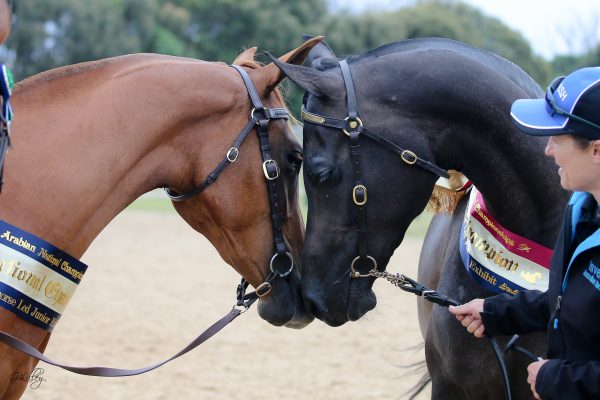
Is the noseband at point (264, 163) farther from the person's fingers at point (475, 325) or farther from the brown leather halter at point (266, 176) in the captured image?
the person's fingers at point (475, 325)

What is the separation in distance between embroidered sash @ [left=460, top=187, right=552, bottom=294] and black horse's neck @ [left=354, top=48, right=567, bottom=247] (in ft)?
0.18

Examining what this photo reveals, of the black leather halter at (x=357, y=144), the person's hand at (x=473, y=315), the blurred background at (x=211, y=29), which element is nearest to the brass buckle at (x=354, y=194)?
the black leather halter at (x=357, y=144)

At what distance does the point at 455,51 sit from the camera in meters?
3.03

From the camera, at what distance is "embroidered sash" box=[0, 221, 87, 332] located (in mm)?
→ 2645

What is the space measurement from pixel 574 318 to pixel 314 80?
52.1 inches

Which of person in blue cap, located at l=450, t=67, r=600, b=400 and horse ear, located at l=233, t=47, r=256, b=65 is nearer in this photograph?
person in blue cap, located at l=450, t=67, r=600, b=400

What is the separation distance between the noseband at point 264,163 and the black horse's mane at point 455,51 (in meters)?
0.30

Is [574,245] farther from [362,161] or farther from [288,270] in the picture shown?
[288,270]

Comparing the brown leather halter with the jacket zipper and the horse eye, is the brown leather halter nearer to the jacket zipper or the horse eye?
the horse eye

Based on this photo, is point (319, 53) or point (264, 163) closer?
point (264, 163)

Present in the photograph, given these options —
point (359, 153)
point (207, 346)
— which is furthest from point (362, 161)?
point (207, 346)

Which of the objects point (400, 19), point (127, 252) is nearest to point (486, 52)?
point (127, 252)

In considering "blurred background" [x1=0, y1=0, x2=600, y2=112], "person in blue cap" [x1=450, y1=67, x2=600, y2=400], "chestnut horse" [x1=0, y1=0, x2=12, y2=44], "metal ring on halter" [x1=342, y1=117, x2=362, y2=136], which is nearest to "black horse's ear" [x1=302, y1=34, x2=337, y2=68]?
"metal ring on halter" [x1=342, y1=117, x2=362, y2=136]

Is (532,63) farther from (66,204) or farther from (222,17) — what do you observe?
(66,204)
